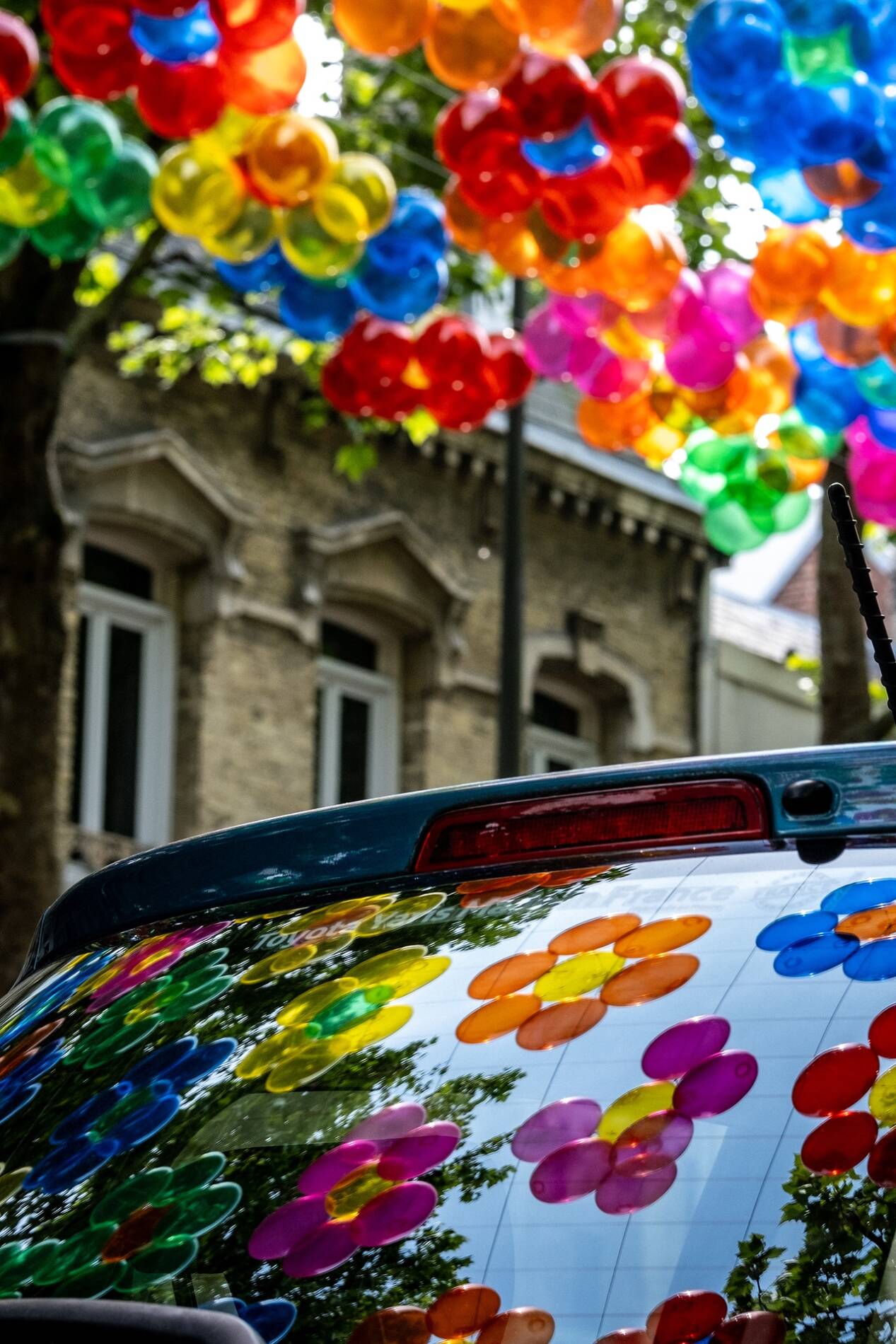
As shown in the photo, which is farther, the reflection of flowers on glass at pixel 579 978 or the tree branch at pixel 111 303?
the tree branch at pixel 111 303

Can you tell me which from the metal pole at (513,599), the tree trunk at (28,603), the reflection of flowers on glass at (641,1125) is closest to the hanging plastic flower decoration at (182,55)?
the tree trunk at (28,603)

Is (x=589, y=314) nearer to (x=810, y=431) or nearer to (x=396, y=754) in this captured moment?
(x=810, y=431)

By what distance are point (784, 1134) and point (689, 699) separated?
22.4 metres

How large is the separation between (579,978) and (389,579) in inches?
742

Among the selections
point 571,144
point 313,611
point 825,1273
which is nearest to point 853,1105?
point 825,1273

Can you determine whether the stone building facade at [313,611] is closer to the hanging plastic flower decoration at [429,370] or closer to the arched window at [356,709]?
the arched window at [356,709]

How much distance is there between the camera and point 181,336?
15.9 meters

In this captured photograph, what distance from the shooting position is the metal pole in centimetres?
1362

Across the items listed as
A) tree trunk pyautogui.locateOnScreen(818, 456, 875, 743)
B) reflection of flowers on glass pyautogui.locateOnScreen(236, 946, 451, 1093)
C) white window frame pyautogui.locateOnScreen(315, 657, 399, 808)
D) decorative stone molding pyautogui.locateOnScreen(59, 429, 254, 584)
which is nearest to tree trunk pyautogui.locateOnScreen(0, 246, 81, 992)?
tree trunk pyautogui.locateOnScreen(818, 456, 875, 743)

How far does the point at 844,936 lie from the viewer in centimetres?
192

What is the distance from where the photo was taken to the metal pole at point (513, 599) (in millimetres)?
13625

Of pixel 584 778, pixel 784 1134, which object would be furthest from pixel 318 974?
pixel 784 1134

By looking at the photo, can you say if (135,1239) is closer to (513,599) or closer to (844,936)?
(844,936)

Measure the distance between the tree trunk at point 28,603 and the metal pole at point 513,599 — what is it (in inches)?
128
